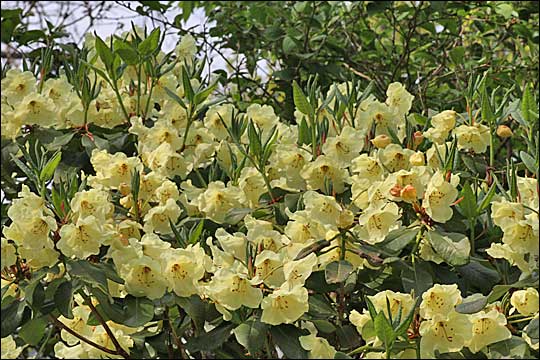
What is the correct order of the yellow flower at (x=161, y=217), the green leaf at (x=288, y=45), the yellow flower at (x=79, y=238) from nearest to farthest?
the yellow flower at (x=79, y=238) → the yellow flower at (x=161, y=217) → the green leaf at (x=288, y=45)

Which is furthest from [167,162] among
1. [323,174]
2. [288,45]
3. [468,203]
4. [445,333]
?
[288,45]

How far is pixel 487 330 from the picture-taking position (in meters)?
1.21

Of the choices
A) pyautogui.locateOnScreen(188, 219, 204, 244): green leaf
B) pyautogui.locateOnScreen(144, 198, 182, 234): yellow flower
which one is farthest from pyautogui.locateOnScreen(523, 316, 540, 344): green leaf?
pyautogui.locateOnScreen(144, 198, 182, 234): yellow flower

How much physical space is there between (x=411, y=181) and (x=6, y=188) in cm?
101

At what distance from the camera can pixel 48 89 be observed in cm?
193

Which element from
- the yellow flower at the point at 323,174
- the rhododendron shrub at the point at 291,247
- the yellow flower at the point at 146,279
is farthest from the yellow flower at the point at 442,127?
the yellow flower at the point at 146,279

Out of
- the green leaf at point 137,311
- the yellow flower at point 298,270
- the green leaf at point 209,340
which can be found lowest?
the green leaf at point 209,340

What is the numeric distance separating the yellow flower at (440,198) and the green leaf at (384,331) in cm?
31

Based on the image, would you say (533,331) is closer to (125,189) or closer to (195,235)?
(195,235)

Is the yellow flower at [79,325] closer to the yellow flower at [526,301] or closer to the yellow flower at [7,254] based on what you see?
the yellow flower at [7,254]

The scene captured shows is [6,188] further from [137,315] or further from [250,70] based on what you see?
[250,70]

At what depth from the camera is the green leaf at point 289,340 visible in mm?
1232

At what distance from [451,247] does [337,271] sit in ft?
0.60

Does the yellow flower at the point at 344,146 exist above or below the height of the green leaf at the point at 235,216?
above
